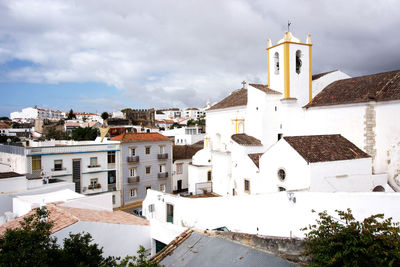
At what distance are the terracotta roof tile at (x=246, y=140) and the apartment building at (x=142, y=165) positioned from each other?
11.0m

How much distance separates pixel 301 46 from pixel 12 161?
75.4ft

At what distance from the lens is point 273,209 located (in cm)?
1354

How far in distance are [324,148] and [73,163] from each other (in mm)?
19066

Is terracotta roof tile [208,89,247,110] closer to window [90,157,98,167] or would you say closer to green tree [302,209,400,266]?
window [90,157,98,167]

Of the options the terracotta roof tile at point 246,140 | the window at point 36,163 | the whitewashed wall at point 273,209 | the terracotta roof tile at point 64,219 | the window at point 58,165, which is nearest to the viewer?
the terracotta roof tile at point 64,219

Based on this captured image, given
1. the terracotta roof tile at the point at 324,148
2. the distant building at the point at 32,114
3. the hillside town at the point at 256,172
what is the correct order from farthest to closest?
1. the distant building at the point at 32,114
2. the terracotta roof tile at the point at 324,148
3. the hillside town at the point at 256,172

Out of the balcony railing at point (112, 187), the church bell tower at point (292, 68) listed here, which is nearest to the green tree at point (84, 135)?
the balcony railing at point (112, 187)

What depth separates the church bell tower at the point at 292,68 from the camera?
2014 cm

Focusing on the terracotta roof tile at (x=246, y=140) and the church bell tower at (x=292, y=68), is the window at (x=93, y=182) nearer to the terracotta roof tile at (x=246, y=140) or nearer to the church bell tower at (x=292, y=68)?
the terracotta roof tile at (x=246, y=140)

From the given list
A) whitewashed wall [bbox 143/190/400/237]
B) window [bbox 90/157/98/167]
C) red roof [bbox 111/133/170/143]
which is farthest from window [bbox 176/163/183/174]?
whitewashed wall [bbox 143/190/400/237]

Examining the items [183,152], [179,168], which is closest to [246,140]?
[179,168]

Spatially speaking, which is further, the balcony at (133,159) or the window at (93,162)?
the balcony at (133,159)

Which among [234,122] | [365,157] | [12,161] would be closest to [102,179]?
[12,161]

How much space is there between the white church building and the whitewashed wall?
4.16 feet
